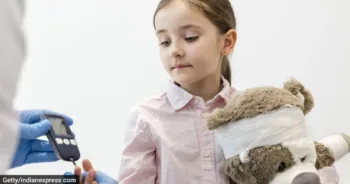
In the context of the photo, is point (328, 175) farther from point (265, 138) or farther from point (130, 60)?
point (130, 60)

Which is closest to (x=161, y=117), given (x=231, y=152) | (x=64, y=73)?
(x=231, y=152)

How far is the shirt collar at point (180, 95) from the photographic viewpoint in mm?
881

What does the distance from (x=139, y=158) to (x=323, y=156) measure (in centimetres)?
33

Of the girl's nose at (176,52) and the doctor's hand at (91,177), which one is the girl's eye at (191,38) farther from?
the doctor's hand at (91,177)

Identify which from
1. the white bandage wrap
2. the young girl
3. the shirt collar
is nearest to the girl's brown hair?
the young girl

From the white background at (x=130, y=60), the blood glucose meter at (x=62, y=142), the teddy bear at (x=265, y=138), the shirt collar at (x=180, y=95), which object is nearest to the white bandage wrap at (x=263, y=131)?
the teddy bear at (x=265, y=138)

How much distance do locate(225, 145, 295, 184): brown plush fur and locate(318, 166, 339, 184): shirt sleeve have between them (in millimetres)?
126

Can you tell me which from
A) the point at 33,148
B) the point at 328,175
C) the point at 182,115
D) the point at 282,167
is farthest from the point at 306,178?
the point at 33,148

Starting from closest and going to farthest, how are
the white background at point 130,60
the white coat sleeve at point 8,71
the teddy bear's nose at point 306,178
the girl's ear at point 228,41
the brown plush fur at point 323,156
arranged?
the white coat sleeve at point 8,71 → the teddy bear's nose at point 306,178 → the brown plush fur at point 323,156 → the girl's ear at point 228,41 → the white background at point 130,60

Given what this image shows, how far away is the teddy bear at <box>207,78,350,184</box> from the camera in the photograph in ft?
2.42

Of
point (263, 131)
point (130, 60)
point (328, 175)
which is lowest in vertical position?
point (328, 175)

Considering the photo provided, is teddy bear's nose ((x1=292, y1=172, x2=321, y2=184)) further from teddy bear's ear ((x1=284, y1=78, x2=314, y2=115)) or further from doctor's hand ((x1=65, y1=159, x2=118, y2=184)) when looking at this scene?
doctor's hand ((x1=65, y1=159, x2=118, y2=184))

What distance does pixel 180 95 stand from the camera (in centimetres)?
89

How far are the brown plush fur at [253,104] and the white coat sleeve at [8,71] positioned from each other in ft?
1.64
